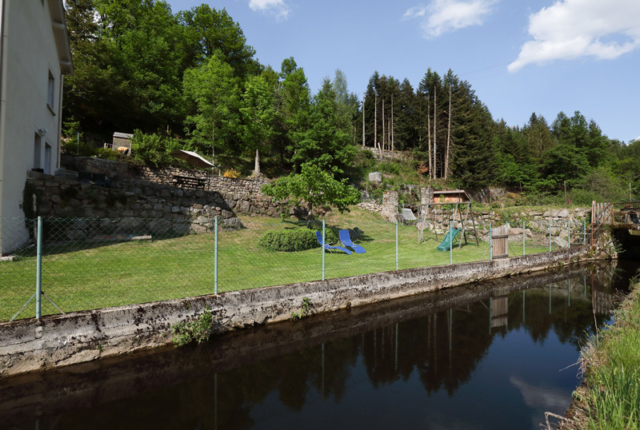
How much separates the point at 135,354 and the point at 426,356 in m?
4.37

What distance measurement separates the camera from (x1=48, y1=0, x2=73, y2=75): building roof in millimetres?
12008

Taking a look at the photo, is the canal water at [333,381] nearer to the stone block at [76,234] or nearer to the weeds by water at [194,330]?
the weeds by water at [194,330]

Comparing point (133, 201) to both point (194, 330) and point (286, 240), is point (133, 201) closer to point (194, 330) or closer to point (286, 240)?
point (286, 240)

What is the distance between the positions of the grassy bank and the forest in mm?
10487

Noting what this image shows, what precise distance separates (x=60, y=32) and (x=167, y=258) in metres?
11.1

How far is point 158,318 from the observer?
4.95 metres

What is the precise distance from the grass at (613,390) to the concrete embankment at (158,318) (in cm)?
414

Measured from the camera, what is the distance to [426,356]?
16.3 ft

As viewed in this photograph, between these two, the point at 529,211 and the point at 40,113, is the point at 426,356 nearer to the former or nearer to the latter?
the point at 40,113

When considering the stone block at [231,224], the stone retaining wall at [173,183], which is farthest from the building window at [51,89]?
the stone block at [231,224]

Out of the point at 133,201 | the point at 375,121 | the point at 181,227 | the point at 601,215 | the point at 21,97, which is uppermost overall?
the point at 375,121

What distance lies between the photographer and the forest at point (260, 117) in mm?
23531

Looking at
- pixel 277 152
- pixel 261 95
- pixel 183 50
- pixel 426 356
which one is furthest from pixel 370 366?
pixel 183 50

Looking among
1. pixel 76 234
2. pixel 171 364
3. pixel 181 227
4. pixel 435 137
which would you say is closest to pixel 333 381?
pixel 171 364
